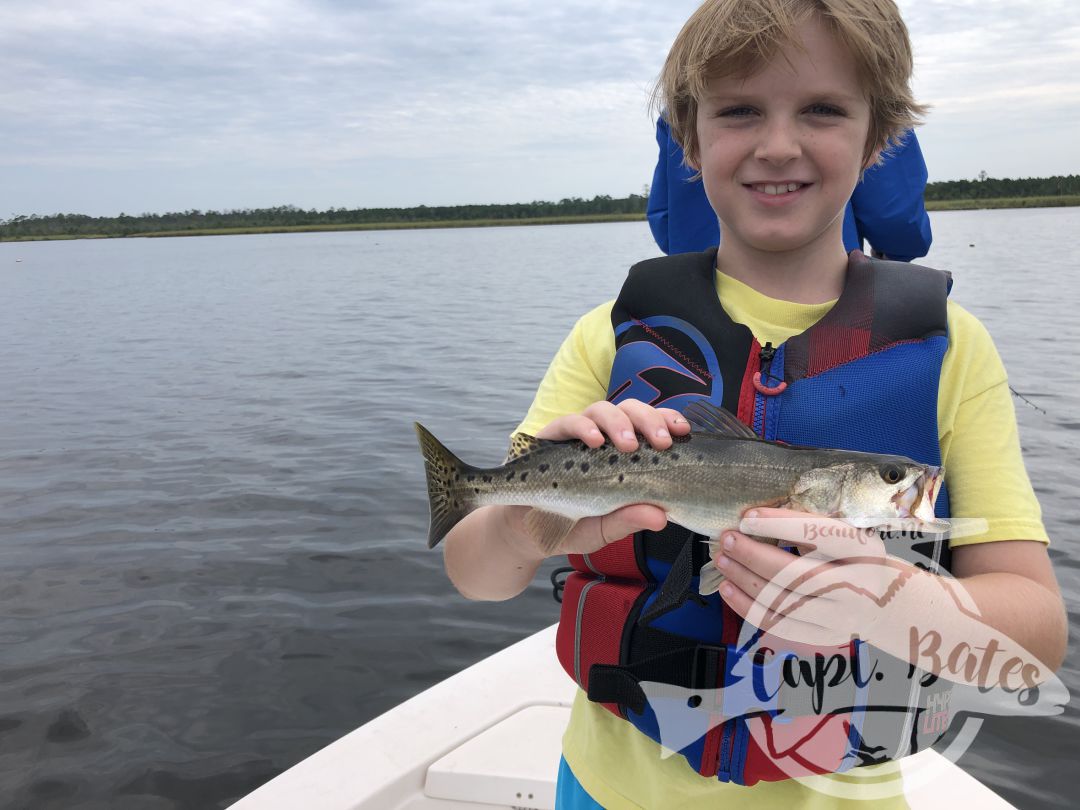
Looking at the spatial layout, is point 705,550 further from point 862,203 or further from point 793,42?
point 862,203

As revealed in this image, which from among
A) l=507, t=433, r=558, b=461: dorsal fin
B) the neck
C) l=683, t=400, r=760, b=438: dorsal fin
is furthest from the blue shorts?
the neck

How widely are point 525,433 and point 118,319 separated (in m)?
31.5

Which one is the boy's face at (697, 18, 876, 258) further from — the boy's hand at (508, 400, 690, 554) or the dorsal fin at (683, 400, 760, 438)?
the boy's hand at (508, 400, 690, 554)

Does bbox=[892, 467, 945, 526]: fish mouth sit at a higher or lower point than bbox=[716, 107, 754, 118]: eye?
lower

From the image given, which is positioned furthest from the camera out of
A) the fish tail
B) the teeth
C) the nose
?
the fish tail

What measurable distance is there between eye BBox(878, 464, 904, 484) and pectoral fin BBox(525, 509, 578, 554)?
0.96 meters

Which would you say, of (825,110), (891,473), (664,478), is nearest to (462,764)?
(664,478)

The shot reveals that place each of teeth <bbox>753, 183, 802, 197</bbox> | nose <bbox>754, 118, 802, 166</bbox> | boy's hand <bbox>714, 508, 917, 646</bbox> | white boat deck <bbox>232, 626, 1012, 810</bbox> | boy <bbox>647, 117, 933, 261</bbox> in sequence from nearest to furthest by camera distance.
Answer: boy's hand <bbox>714, 508, 917, 646</bbox>
nose <bbox>754, 118, 802, 166</bbox>
teeth <bbox>753, 183, 802, 197</bbox>
white boat deck <bbox>232, 626, 1012, 810</bbox>
boy <bbox>647, 117, 933, 261</bbox>

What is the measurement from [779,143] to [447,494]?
5.25 feet

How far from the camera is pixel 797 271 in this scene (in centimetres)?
297

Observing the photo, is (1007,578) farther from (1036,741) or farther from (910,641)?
(1036,741)

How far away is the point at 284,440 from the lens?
1384cm

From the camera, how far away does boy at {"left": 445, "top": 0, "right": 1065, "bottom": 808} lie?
2.51 meters

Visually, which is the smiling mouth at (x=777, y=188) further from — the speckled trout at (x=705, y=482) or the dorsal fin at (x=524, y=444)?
the dorsal fin at (x=524, y=444)
